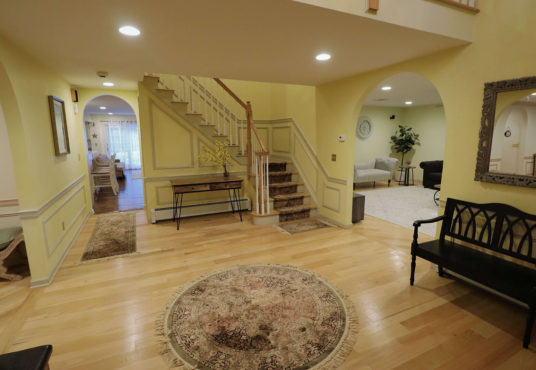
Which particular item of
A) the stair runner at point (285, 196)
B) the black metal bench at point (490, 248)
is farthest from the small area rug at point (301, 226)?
the black metal bench at point (490, 248)

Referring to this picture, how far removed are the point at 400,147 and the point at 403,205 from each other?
3638 millimetres

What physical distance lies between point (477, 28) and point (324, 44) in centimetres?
139

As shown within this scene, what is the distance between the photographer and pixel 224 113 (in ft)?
17.9

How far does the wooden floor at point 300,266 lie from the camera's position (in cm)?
188

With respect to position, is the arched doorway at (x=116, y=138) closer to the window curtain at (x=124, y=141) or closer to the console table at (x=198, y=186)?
the window curtain at (x=124, y=141)

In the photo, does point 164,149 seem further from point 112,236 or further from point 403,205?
point 403,205

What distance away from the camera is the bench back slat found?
2248 millimetres

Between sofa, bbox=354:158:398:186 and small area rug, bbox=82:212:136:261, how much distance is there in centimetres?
547

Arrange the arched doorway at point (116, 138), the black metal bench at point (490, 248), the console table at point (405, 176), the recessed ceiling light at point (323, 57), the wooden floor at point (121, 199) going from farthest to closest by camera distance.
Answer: the arched doorway at point (116, 138) → the console table at point (405, 176) → the wooden floor at point (121, 199) → the recessed ceiling light at point (323, 57) → the black metal bench at point (490, 248)

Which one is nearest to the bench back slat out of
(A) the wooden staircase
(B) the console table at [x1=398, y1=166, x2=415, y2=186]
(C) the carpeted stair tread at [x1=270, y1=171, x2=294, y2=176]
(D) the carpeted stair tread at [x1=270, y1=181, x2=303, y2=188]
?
(A) the wooden staircase

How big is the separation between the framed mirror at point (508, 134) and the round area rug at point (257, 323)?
1.76 metres

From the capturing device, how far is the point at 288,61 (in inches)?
124

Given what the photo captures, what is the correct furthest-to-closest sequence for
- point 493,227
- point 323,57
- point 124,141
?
point 124,141, point 323,57, point 493,227

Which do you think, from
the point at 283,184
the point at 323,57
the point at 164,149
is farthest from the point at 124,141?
the point at 323,57
